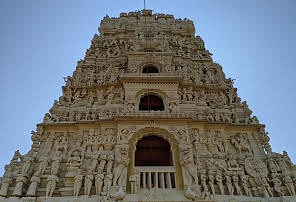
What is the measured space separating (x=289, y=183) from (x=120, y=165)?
5338 mm

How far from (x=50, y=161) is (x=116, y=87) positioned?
4.49m

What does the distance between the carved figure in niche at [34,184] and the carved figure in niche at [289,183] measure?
25.4ft

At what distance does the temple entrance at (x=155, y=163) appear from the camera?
27.1 ft

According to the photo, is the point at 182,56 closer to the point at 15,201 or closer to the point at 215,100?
the point at 215,100

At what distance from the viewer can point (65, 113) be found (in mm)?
10930

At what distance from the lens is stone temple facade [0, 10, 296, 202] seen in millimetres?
8047

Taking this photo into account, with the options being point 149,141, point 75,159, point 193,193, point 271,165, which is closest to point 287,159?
point 271,165

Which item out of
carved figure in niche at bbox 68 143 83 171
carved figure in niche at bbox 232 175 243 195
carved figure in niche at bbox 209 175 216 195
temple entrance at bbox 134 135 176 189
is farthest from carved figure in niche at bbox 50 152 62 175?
carved figure in niche at bbox 232 175 243 195

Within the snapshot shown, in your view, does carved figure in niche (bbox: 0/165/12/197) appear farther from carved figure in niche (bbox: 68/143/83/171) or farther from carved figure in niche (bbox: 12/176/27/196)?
carved figure in niche (bbox: 68/143/83/171)

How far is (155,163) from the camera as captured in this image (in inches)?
463

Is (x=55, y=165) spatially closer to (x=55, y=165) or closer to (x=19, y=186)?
(x=55, y=165)

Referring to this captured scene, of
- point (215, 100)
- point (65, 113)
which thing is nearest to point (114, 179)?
point (65, 113)

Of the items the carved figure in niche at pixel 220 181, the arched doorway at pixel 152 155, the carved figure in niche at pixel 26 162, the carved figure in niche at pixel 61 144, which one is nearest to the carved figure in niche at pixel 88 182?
the carved figure in niche at pixel 61 144

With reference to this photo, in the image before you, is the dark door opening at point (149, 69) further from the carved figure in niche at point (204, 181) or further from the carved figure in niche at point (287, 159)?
→ the carved figure in niche at point (287, 159)
